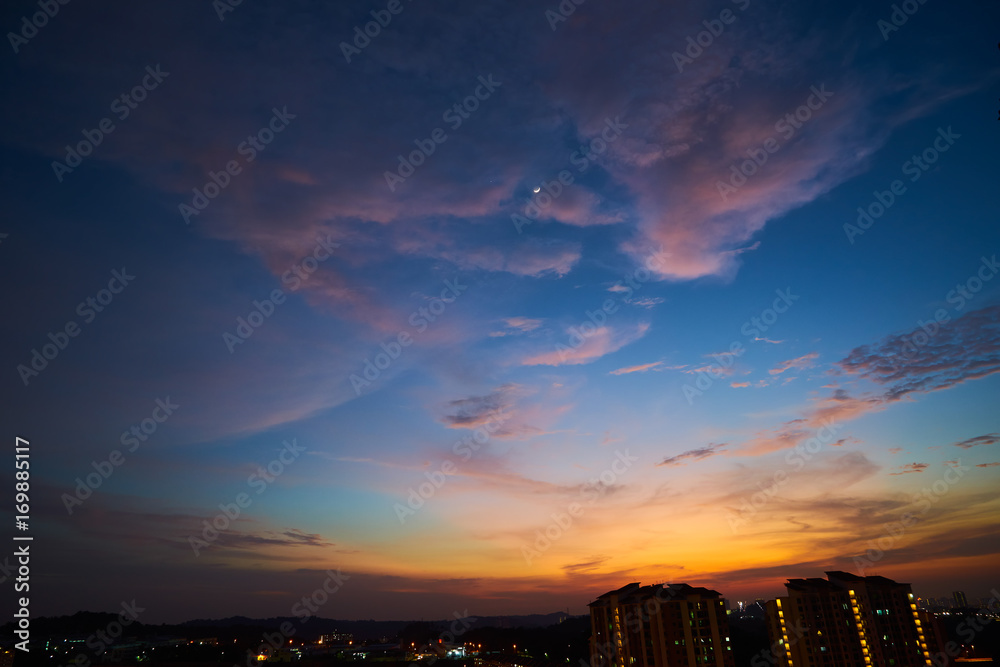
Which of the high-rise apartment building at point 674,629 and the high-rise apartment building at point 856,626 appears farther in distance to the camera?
the high-rise apartment building at point 674,629

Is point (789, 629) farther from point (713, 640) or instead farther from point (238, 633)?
point (238, 633)

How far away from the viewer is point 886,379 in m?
43.0

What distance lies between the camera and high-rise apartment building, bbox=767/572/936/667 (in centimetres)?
5925

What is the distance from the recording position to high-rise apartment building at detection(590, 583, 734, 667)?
62.7m

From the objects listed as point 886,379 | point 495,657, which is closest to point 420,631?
point 495,657

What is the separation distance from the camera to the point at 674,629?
210ft

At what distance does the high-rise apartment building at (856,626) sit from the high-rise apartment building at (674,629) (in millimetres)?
8266

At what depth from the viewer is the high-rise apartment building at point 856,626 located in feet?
194

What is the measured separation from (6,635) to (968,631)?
194 metres

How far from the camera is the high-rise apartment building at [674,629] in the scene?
62719 millimetres

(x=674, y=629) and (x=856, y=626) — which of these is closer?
(x=856, y=626)

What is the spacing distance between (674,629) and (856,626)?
2001 cm

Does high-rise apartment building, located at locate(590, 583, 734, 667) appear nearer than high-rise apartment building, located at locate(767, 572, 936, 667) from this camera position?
No

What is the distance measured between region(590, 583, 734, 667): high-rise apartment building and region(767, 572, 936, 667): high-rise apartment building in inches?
325
